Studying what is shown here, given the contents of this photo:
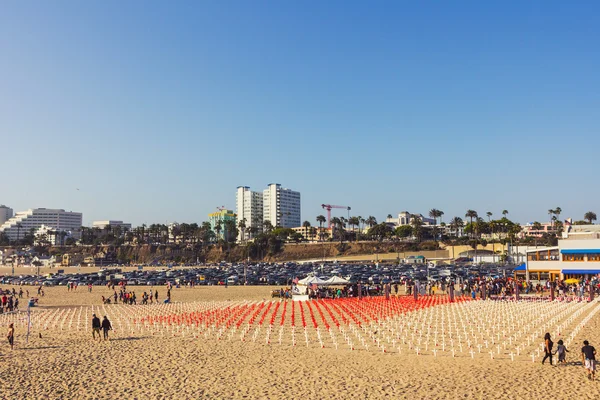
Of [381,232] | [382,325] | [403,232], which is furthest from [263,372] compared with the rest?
[403,232]

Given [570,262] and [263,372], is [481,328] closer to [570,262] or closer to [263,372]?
[263,372]

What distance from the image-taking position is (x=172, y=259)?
564 feet

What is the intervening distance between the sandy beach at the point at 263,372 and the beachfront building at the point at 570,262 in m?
30.5

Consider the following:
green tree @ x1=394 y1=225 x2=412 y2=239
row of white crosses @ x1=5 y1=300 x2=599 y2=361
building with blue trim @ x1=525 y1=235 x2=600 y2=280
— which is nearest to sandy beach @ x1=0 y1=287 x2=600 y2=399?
row of white crosses @ x1=5 y1=300 x2=599 y2=361

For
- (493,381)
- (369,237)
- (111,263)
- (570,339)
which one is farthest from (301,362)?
(369,237)

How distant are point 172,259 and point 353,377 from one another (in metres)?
162

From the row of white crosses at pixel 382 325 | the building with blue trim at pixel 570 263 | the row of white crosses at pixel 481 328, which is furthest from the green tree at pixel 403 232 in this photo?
the row of white crosses at pixel 481 328

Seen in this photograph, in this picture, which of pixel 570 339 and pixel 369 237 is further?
pixel 369 237

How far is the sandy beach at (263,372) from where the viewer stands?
15008mm

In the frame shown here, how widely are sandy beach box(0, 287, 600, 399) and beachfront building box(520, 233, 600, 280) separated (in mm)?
30528

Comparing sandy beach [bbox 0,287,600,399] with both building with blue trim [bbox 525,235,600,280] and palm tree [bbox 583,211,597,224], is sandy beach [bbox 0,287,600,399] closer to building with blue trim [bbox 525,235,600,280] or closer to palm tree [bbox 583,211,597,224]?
building with blue trim [bbox 525,235,600,280]

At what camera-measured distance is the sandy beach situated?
1501 cm

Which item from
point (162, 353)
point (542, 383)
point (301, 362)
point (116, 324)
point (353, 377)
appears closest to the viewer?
point (542, 383)

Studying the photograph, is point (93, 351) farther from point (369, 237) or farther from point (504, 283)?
point (369, 237)
